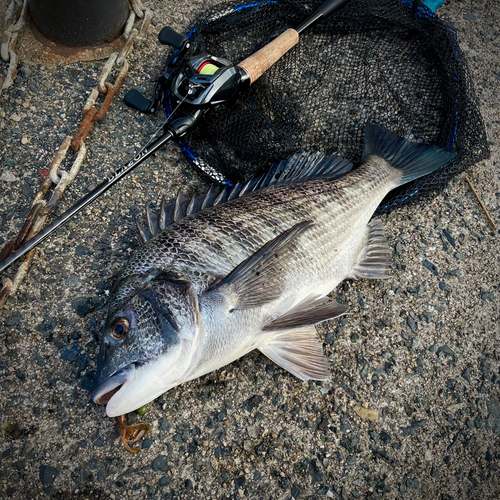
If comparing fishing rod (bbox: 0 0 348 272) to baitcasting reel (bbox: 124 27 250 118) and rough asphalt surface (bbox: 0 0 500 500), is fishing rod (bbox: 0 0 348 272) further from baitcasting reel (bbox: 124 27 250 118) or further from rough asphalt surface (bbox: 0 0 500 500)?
rough asphalt surface (bbox: 0 0 500 500)

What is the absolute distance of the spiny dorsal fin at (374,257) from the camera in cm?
277

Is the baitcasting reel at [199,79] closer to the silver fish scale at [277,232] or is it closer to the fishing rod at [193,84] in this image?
the fishing rod at [193,84]

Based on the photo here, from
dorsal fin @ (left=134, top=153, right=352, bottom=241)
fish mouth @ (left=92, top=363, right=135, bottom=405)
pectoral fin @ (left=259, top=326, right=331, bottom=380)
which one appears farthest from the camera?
dorsal fin @ (left=134, top=153, right=352, bottom=241)

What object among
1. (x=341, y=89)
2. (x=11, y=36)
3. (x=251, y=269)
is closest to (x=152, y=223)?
(x=251, y=269)

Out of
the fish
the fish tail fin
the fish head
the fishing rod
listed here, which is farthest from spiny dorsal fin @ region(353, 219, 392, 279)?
the fish head

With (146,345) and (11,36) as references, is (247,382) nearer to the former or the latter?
(146,345)

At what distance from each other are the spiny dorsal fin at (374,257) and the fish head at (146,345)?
4.11 ft

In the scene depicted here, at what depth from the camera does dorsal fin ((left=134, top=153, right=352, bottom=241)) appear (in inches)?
98.1

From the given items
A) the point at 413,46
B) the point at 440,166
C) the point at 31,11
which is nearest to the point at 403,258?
the point at 440,166

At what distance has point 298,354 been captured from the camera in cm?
240

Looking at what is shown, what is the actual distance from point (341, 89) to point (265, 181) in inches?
48.4

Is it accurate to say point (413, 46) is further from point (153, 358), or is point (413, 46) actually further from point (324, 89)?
point (153, 358)

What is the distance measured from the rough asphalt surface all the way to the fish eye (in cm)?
→ 62

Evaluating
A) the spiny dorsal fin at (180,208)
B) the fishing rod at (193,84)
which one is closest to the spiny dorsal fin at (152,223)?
the spiny dorsal fin at (180,208)
